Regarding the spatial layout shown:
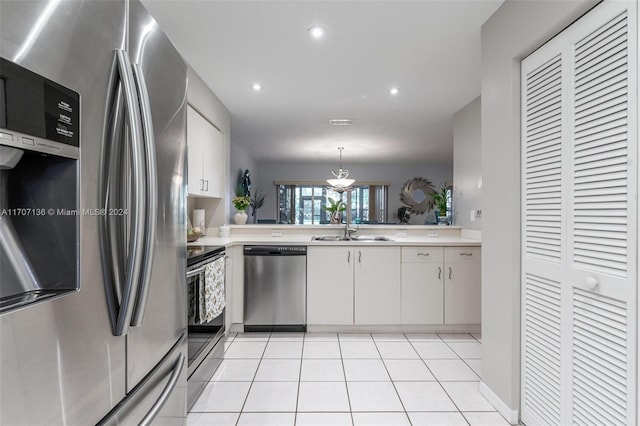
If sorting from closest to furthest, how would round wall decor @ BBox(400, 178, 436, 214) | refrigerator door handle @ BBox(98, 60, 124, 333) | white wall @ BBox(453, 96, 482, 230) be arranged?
1. refrigerator door handle @ BBox(98, 60, 124, 333)
2. white wall @ BBox(453, 96, 482, 230)
3. round wall decor @ BBox(400, 178, 436, 214)

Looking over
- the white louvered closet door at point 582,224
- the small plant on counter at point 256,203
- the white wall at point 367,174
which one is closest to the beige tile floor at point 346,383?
the white louvered closet door at point 582,224

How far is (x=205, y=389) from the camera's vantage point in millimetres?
2135

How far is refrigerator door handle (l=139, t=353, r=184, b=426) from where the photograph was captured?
0.91 m

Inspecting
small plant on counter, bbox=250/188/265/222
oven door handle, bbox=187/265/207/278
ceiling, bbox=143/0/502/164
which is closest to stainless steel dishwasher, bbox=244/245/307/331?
oven door handle, bbox=187/265/207/278

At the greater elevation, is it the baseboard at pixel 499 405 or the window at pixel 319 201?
the window at pixel 319 201

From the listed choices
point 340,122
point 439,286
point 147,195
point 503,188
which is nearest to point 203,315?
point 147,195

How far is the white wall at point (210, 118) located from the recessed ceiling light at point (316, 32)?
1.15m

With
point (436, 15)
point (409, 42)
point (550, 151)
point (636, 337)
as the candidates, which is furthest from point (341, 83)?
point (636, 337)

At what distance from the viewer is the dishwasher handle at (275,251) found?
10.5 ft

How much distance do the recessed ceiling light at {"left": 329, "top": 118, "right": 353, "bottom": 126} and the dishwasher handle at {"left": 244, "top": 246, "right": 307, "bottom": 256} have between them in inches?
76.0

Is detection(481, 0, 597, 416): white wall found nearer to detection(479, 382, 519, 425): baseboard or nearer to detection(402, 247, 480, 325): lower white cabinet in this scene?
detection(479, 382, 519, 425): baseboard

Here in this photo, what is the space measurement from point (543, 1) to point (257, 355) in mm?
2887

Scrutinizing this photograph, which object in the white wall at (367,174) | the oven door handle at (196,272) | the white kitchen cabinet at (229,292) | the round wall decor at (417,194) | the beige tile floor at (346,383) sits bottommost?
Answer: the beige tile floor at (346,383)

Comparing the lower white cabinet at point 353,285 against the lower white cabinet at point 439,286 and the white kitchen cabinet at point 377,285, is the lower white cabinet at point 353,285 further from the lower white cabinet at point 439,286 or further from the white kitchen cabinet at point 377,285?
the lower white cabinet at point 439,286
